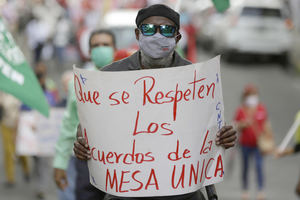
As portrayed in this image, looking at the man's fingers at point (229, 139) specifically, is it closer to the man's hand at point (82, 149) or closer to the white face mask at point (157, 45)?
the white face mask at point (157, 45)

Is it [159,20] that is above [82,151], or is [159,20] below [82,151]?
above

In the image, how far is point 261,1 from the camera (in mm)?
21672

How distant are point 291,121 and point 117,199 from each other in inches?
437

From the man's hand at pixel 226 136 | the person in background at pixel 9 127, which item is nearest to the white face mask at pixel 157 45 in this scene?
the man's hand at pixel 226 136

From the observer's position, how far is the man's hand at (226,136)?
3.91 meters

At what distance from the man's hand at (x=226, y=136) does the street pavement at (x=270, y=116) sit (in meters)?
5.30

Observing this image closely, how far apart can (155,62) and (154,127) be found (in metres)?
0.37

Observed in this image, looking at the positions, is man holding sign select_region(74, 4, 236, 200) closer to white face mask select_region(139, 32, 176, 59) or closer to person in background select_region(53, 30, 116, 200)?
white face mask select_region(139, 32, 176, 59)

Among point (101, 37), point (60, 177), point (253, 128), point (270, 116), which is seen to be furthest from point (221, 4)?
point (270, 116)

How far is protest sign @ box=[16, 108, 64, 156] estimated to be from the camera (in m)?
8.70

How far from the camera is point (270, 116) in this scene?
1520 cm

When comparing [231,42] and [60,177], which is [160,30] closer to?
[60,177]

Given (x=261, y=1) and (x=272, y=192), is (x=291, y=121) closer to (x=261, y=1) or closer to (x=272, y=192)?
(x=272, y=192)

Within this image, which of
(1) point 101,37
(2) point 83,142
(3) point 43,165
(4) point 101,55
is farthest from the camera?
(3) point 43,165
